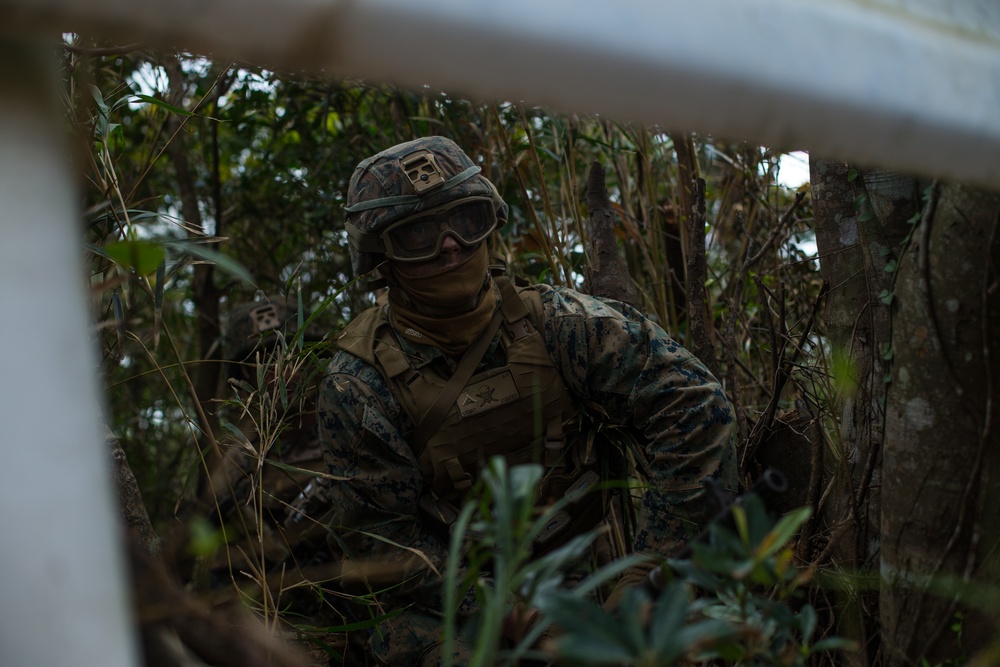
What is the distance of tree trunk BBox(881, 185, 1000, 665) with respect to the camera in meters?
1.35

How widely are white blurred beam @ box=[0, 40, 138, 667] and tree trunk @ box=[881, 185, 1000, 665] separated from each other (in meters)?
1.14

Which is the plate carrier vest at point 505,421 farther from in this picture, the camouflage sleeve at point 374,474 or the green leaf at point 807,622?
the green leaf at point 807,622

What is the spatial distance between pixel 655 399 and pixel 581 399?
11.8 inches

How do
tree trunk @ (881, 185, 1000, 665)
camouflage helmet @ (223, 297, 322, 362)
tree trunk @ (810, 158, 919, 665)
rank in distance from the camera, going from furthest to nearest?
camouflage helmet @ (223, 297, 322, 362) < tree trunk @ (810, 158, 919, 665) < tree trunk @ (881, 185, 1000, 665)

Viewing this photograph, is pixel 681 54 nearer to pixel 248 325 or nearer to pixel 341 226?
pixel 248 325

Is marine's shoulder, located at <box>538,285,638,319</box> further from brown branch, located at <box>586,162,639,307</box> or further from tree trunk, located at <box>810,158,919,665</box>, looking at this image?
tree trunk, located at <box>810,158,919,665</box>

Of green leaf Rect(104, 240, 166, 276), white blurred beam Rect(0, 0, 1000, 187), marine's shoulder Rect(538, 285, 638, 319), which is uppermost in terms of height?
white blurred beam Rect(0, 0, 1000, 187)

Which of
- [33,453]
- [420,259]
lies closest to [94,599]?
[33,453]

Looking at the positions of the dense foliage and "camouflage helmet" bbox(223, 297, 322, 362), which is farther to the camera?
"camouflage helmet" bbox(223, 297, 322, 362)

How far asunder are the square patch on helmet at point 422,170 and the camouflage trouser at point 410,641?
1371 millimetres

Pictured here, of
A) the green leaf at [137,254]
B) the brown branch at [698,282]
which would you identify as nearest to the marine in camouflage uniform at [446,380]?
the brown branch at [698,282]

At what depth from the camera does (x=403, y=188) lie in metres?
2.92

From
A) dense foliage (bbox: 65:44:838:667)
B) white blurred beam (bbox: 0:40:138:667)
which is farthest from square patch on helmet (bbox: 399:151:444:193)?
white blurred beam (bbox: 0:40:138:667)

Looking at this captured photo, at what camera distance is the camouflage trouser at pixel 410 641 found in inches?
111
